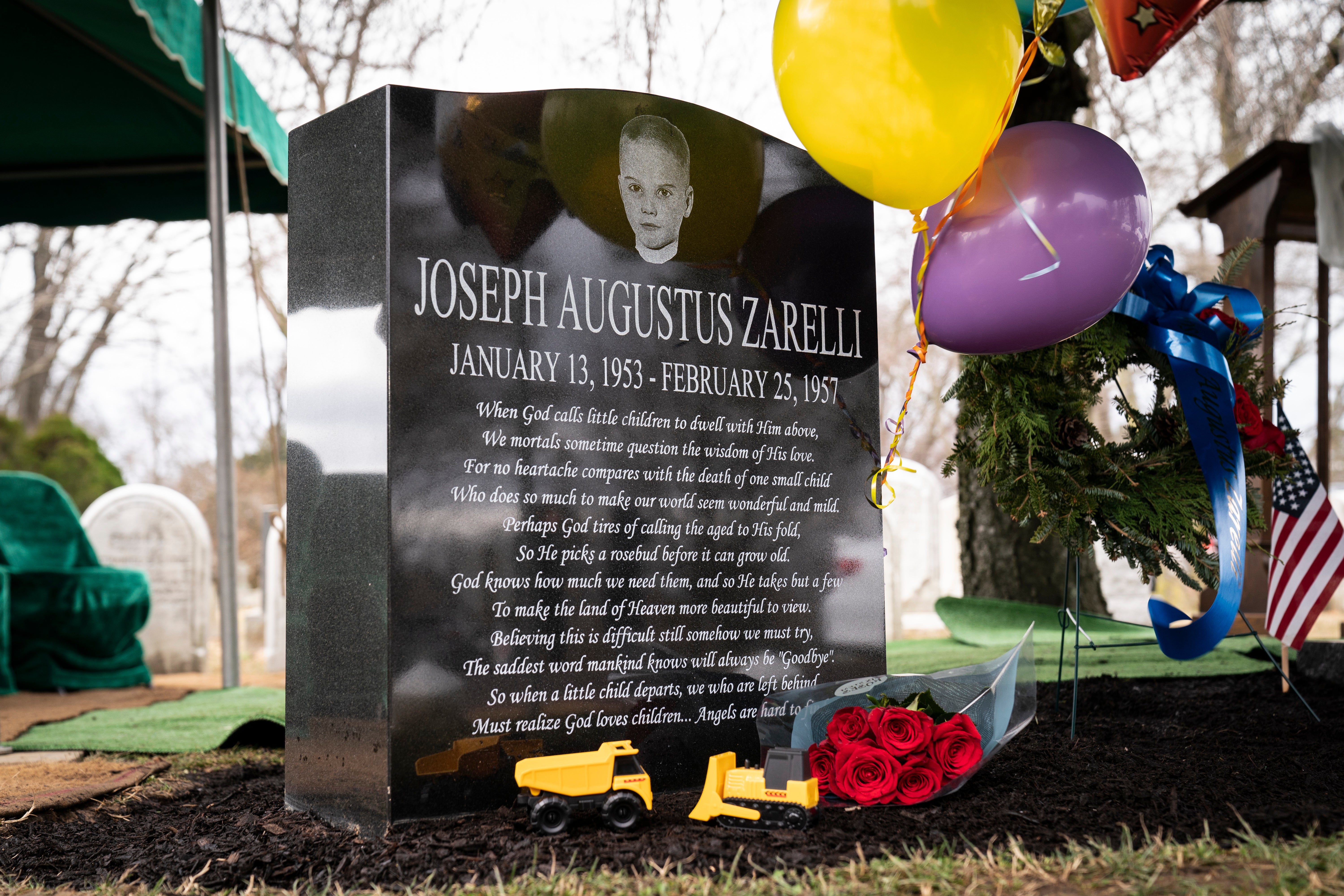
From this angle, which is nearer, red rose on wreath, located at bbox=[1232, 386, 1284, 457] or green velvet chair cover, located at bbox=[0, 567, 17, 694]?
red rose on wreath, located at bbox=[1232, 386, 1284, 457]

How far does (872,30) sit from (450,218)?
4.09 ft

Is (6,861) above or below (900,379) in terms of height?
below

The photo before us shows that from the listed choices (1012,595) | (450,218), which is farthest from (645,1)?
(450,218)

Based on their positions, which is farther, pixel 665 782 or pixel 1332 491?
pixel 1332 491

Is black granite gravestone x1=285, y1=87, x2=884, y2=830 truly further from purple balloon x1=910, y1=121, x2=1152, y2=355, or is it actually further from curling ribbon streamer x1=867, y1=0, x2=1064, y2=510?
purple balloon x1=910, y1=121, x2=1152, y2=355

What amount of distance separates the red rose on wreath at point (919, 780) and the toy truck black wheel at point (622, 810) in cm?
71

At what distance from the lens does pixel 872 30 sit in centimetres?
253

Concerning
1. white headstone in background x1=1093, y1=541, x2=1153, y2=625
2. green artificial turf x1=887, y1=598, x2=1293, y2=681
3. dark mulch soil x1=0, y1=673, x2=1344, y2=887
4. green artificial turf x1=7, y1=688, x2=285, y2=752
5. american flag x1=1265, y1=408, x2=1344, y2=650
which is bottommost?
white headstone in background x1=1093, y1=541, x2=1153, y2=625

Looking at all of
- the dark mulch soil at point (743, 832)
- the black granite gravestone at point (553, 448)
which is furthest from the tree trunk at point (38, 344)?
the black granite gravestone at point (553, 448)

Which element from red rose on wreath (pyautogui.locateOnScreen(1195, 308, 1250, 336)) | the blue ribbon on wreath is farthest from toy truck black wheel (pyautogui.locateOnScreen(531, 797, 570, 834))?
red rose on wreath (pyautogui.locateOnScreen(1195, 308, 1250, 336))

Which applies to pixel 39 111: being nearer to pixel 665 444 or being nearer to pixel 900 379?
pixel 665 444

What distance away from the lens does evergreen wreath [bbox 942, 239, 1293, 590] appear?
10.9ft

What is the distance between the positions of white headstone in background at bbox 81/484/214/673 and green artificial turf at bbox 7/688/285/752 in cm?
285

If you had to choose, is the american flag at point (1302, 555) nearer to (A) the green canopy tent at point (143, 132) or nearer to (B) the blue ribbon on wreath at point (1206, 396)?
(B) the blue ribbon on wreath at point (1206, 396)
